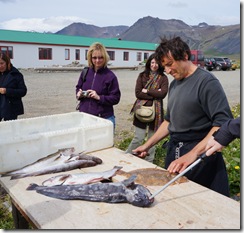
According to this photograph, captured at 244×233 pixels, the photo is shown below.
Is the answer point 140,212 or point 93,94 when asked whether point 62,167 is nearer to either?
point 140,212

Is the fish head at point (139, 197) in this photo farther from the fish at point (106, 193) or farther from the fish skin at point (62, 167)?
the fish skin at point (62, 167)

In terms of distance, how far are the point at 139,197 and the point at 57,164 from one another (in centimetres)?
89

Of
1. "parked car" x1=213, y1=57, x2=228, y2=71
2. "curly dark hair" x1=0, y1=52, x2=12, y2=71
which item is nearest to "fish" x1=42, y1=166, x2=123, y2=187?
"curly dark hair" x1=0, y1=52, x2=12, y2=71

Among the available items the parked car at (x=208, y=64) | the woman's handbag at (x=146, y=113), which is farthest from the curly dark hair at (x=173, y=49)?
the parked car at (x=208, y=64)

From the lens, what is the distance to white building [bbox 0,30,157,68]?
2919 cm

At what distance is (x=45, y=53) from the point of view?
3138 cm

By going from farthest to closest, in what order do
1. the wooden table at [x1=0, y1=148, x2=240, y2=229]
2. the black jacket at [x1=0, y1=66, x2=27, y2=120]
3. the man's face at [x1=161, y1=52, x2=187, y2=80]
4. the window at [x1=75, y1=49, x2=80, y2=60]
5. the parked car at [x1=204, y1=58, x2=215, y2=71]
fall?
1. the window at [x1=75, y1=49, x2=80, y2=60]
2. the parked car at [x1=204, y1=58, x2=215, y2=71]
3. the black jacket at [x1=0, y1=66, x2=27, y2=120]
4. the man's face at [x1=161, y1=52, x2=187, y2=80]
5. the wooden table at [x1=0, y1=148, x2=240, y2=229]

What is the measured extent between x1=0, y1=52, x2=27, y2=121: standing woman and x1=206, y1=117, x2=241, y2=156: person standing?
10.9 ft

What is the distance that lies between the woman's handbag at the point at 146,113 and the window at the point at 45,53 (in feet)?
93.1

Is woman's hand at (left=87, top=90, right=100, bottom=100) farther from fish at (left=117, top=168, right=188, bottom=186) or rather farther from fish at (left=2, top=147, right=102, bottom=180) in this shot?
fish at (left=117, top=168, right=188, bottom=186)

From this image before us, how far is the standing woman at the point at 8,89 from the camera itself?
4.44 meters

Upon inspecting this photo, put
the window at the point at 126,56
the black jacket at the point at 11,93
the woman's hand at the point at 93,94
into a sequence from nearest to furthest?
1. the woman's hand at the point at 93,94
2. the black jacket at the point at 11,93
3. the window at the point at 126,56

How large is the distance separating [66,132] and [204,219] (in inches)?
58.8

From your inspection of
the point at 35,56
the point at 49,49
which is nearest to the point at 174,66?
the point at 35,56
